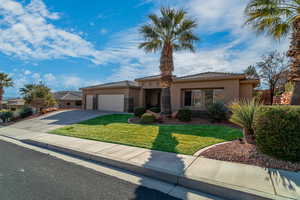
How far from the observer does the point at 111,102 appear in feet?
62.3

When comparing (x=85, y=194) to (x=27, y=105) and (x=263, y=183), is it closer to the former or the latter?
(x=263, y=183)

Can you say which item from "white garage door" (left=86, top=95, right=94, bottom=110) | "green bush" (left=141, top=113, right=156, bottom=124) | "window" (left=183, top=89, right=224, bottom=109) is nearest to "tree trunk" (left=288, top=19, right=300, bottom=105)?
"window" (left=183, top=89, right=224, bottom=109)

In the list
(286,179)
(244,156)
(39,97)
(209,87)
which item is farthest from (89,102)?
(286,179)

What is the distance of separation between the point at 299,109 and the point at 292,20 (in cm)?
468

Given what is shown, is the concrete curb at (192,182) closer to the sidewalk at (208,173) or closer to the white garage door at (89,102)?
the sidewalk at (208,173)

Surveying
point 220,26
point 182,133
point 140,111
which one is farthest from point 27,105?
point 220,26

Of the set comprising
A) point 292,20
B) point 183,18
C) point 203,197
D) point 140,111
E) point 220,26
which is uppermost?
point 183,18

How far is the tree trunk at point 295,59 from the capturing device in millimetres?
5949

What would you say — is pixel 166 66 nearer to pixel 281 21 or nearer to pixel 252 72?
pixel 281 21

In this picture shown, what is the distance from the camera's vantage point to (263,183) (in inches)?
126

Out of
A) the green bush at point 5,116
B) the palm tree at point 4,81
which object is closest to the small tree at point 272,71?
the green bush at point 5,116

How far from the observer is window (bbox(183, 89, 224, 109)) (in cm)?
1317

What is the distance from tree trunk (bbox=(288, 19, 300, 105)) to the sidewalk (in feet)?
13.1

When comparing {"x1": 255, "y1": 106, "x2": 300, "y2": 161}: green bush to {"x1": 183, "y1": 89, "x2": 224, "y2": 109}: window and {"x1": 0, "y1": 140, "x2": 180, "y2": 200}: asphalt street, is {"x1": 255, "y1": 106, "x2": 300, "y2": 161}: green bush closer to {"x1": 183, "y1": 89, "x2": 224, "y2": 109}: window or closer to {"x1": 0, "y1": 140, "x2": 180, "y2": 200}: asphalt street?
{"x1": 0, "y1": 140, "x2": 180, "y2": 200}: asphalt street
